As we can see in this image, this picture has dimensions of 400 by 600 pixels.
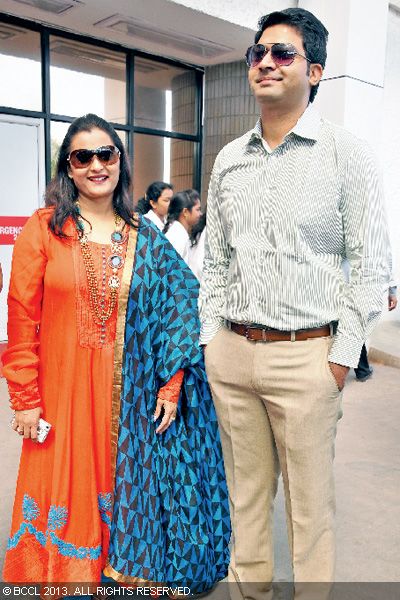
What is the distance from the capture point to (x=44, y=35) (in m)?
5.88

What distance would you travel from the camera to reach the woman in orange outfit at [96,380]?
205cm

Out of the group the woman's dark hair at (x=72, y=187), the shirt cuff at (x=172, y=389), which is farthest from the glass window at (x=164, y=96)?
the shirt cuff at (x=172, y=389)

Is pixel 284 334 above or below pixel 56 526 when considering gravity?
above

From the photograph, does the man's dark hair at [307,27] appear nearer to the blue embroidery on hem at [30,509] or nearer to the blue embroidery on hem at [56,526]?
the blue embroidery on hem at [56,526]

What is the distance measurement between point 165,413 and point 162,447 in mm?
154

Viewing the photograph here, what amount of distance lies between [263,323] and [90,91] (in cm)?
557

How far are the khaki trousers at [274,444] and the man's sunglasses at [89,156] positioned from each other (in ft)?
2.48

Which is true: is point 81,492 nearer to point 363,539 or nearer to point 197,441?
point 197,441

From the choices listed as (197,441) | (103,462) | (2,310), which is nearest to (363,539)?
(197,441)

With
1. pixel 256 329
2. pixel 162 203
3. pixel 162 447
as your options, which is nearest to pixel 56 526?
pixel 162 447

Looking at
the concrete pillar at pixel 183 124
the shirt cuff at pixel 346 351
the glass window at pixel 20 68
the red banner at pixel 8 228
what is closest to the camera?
the shirt cuff at pixel 346 351

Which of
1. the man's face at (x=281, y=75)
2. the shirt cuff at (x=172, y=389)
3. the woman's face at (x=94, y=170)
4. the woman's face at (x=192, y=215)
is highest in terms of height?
the man's face at (x=281, y=75)

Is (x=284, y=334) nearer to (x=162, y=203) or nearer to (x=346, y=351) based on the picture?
(x=346, y=351)

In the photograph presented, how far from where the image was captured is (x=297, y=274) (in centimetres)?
171
